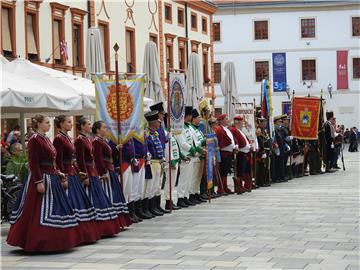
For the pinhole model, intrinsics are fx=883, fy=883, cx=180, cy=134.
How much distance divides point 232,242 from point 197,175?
605cm

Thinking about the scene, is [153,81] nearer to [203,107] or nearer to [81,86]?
[203,107]

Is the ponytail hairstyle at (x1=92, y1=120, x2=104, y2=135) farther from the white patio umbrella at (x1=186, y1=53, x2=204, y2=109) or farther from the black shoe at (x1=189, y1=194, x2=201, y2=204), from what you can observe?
the white patio umbrella at (x1=186, y1=53, x2=204, y2=109)

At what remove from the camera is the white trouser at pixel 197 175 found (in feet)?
56.8

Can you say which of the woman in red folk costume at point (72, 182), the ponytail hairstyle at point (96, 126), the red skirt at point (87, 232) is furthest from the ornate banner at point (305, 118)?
the woman in red folk costume at point (72, 182)

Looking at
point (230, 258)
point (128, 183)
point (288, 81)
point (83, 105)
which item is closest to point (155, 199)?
point (128, 183)

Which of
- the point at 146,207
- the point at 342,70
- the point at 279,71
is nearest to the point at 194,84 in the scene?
the point at 146,207

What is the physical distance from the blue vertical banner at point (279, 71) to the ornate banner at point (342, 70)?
6.39 meters

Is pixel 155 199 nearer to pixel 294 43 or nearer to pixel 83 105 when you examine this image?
pixel 83 105

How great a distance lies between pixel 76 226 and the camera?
36.7 ft

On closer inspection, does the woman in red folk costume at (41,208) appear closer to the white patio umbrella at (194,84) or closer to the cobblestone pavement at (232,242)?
the cobblestone pavement at (232,242)

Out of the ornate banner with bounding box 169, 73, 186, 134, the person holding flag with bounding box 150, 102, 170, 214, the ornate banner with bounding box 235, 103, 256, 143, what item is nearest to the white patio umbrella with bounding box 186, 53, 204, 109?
Answer: the ornate banner with bounding box 235, 103, 256, 143

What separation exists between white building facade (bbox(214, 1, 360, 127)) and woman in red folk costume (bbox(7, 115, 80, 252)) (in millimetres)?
55501

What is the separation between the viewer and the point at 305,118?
26.2m

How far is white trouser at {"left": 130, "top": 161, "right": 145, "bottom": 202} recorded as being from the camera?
14.0 m
